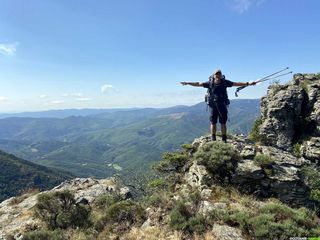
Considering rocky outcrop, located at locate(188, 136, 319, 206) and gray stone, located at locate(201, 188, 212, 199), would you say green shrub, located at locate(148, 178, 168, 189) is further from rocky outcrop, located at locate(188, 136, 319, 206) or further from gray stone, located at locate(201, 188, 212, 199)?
gray stone, located at locate(201, 188, 212, 199)

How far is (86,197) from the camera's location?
2041 cm

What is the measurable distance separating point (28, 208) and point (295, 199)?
15.7m

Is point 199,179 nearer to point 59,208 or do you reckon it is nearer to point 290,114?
Answer: point 59,208

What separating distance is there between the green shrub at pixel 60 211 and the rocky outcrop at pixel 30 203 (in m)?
0.69

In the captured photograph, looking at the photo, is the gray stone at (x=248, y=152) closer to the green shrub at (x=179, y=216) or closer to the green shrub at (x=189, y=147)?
the green shrub at (x=189, y=147)

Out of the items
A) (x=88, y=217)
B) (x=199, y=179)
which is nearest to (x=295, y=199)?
(x=199, y=179)

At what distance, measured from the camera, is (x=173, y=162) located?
20969 millimetres

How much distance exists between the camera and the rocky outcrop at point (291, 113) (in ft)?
86.4

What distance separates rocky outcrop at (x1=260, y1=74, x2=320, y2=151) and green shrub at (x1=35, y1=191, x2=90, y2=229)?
15589 mm

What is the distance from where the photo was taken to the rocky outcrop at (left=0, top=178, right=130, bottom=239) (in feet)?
55.7

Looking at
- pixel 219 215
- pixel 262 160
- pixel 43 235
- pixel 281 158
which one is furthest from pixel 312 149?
pixel 43 235

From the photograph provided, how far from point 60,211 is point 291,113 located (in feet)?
66.6

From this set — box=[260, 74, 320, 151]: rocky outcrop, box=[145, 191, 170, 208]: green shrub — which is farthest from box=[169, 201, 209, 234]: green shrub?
box=[260, 74, 320, 151]: rocky outcrop

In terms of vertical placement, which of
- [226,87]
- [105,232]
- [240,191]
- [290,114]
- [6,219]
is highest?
[226,87]
